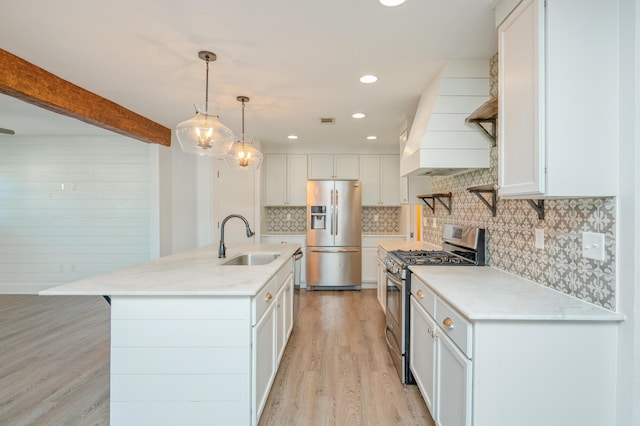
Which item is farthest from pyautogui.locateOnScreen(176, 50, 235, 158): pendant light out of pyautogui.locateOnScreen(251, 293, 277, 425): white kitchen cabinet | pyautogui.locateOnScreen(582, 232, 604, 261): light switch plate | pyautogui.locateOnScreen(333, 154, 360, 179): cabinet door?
pyautogui.locateOnScreen(333, 154, 360, 179): cabinet door

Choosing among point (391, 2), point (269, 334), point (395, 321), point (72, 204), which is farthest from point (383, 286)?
point (72, 204)

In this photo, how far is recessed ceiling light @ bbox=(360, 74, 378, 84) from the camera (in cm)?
264

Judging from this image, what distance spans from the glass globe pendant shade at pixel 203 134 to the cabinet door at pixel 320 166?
3102 millimetres

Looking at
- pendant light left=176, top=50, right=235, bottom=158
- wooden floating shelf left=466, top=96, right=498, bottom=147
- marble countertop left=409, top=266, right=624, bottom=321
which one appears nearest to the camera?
marble countertop left=409, top=266, right=624, bottom=321

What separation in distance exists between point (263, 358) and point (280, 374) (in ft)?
2.24

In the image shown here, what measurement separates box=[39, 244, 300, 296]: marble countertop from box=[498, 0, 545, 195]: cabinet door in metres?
1.38

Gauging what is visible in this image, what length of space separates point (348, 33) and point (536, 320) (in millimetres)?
1827

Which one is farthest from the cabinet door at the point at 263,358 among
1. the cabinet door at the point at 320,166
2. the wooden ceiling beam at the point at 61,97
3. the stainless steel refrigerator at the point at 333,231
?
the cabinet door at the point at 320,166

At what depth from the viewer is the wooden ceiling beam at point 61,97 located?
234cm

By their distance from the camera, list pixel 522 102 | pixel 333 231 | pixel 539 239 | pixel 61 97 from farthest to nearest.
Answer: pixel 333 231
pixel 61 97
pixel 539 239
pixel 522 102

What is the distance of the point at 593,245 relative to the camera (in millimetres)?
1415

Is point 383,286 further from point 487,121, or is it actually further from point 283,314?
point 487,121

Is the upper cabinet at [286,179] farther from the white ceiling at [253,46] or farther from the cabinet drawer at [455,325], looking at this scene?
the cabinet drawer at [455,325]

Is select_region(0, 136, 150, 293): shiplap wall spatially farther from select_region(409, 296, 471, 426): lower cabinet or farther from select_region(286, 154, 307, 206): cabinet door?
select_region(409, 296, 471, 426): lower cabinet
